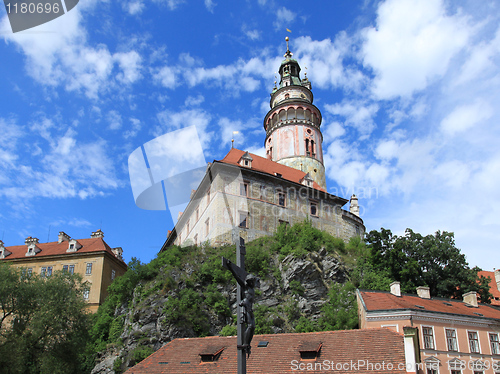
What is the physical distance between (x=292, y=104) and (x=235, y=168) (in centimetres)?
1821

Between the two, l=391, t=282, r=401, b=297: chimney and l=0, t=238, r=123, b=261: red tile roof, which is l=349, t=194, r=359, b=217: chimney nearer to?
l=391, t=282, r=401, b=297: chimney

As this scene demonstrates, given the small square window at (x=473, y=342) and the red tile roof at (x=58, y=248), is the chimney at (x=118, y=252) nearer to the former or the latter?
the red tile roof at (x=58, y=248)

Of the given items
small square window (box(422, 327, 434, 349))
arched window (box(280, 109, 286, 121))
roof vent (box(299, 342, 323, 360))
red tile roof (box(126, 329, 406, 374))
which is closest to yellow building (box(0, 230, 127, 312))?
red tile roof (box(126, 329, 406, 374))

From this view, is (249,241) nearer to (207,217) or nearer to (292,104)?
(207,217)

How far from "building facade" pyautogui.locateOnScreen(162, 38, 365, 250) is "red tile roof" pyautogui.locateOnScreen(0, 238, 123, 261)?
345 inches

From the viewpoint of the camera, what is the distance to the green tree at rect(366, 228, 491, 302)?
33.5 m

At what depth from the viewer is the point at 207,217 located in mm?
40406

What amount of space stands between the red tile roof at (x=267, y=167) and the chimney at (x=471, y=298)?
19701 millimetres

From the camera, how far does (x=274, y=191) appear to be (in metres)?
42.2

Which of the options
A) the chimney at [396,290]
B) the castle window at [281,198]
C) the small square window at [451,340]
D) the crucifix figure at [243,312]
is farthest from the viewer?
the castle window at [281,198]

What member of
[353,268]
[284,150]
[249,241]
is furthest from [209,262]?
[284,150]

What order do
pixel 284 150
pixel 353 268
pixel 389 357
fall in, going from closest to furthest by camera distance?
pixel 389 357 < pixel 353 268 < pixel 284 150

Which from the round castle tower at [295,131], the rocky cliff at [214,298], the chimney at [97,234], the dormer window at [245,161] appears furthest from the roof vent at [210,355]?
the chimney at [97,234]

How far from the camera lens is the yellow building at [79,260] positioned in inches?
1854
